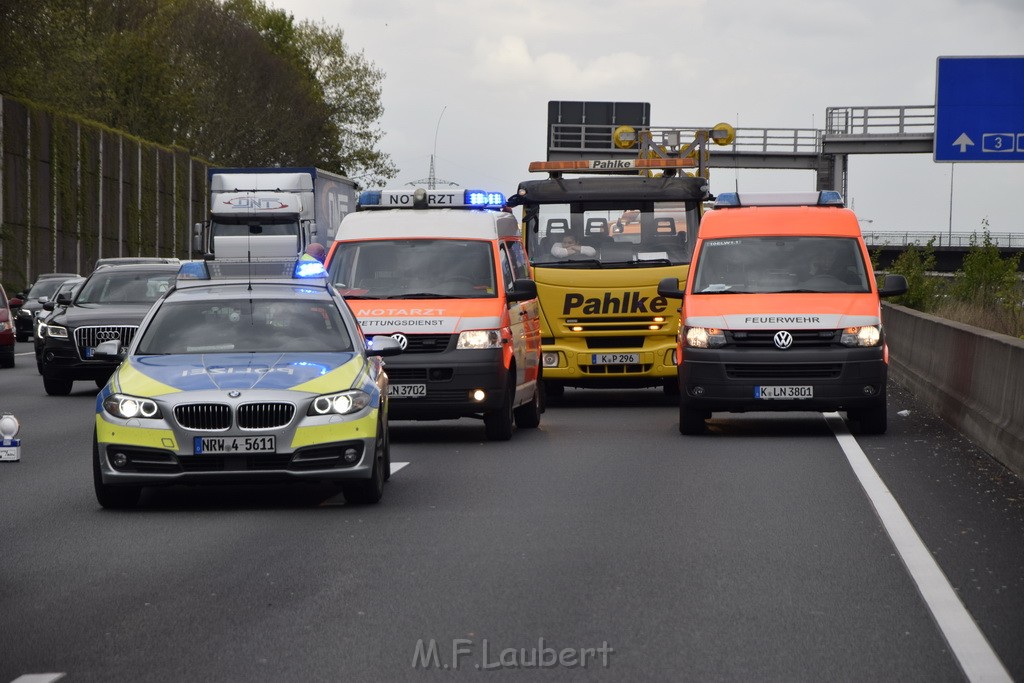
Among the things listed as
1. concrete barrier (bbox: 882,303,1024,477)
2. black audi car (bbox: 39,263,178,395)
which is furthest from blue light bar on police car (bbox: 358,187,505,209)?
black audi car (bbox: 39,263,178,395)

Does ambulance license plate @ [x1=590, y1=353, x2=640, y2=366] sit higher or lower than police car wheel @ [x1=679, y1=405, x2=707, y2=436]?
higher

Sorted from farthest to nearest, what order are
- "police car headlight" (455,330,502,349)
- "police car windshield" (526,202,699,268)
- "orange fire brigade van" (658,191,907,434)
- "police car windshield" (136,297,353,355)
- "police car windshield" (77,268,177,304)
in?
"police car windshield" (77,268,177,304)
"police car windshield" (526,202,699,268)
"orange fire brigade van" (658,191,907,434)
"police car headlight" (455,330,502,349)
"police car windshield" (136,297,353,355)

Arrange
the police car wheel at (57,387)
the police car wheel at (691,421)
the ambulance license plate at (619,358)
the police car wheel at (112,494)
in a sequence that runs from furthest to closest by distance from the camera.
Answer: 1. the police car wheel at (57,387)
2. the ambulance license plate at (619,358)
3. the police car wheel at (691,421)
4. the police car wheel at (112,494)

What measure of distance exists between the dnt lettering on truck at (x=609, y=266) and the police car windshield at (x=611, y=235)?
0.04ft

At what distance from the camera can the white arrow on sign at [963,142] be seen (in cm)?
2969

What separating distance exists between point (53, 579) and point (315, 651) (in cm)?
227

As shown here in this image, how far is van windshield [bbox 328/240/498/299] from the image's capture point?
17578 mm

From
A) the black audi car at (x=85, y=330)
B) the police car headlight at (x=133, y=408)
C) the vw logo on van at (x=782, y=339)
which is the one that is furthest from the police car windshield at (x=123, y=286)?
the police car headlight at (x=133, y=408)

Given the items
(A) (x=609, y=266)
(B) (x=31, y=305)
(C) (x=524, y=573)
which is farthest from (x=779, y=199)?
(B) (x=31, y=305)

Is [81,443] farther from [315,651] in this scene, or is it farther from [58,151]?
[58,151]

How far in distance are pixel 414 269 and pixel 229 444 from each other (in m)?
6.63

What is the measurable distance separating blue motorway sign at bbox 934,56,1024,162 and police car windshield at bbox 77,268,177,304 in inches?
476

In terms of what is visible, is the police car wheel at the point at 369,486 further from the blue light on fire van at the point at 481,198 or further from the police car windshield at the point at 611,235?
the police car windshield at the point at 611,235

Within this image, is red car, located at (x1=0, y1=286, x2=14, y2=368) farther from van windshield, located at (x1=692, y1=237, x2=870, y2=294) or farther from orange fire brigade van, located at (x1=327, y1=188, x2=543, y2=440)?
van windshield, located at (x1=692, y1=237, x2=870, y2=294)
